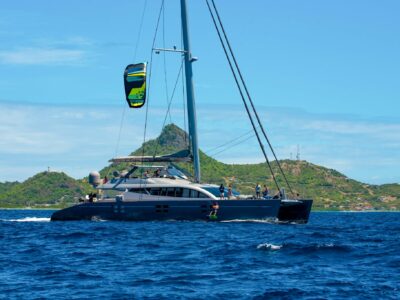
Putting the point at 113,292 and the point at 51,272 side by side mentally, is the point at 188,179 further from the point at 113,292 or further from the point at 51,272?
the point at 113,292

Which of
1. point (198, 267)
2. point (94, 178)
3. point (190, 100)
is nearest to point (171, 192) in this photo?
point (190, 100)

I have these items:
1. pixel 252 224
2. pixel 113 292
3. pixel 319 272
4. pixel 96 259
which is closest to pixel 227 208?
pixel 252 224

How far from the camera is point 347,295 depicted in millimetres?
21172

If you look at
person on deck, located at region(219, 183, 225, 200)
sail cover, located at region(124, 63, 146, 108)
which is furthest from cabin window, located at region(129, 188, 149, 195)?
sail cover, located at region(124, 63, 146, 108)

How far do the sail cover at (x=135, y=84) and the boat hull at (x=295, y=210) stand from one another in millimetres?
13865

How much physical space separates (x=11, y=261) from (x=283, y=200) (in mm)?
27476

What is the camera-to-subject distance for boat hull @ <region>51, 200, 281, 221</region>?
5334 centimetres

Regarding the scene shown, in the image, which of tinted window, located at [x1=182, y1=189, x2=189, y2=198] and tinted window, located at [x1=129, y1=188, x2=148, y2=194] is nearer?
tinted window, located at [x1=182, y1=189, x2=189, y2=198]

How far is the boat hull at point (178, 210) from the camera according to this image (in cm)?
5334

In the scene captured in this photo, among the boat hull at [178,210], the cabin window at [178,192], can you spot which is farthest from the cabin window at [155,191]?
the cabin window at [178,192]

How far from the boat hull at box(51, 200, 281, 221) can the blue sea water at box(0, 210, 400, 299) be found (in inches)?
453

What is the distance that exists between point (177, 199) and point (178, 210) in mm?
791

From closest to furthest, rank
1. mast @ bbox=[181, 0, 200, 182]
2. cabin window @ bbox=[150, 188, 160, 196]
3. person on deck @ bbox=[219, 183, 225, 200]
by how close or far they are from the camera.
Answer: person on deck @ bbox=[219, 183, 225, 200] < cabin window @ bbox=[150, 188, 160, 196] < mast @ bbox=[181, 0, 200, 182]

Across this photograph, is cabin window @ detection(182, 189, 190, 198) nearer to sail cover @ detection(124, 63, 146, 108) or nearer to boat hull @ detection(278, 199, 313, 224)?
boat hull @ detection(278, 199, 313, 224)
